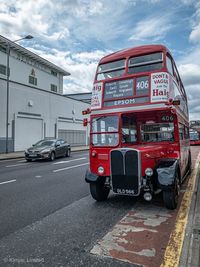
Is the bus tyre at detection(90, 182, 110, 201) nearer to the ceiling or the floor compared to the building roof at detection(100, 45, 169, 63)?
nearer to the floor

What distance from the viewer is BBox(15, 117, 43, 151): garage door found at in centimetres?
2414

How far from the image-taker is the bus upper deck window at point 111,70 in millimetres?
6756

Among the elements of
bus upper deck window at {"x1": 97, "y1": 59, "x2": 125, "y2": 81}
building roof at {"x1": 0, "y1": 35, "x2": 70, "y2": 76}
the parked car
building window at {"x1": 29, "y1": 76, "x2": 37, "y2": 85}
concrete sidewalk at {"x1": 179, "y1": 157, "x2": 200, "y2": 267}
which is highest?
building roof at {"x1": 0, "y1": 35, "x2": 70, "y2": 76}

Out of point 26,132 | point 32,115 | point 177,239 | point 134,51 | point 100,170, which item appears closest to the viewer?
point 177,239

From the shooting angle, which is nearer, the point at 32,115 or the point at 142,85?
the point at 142,85

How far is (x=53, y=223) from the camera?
188 inches

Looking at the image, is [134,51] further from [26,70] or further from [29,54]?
[29,54]

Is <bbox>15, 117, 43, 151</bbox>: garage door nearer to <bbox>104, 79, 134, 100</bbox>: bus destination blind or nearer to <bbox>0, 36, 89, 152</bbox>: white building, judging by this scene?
<bbox>0, 36, 89, 152</bbox>: white building

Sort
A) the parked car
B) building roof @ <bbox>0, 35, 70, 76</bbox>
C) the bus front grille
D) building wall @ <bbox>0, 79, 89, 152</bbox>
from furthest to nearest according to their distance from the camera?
building roof @ <bbox>0, 35, 70, 76</bbox> < building wall @ <bbox>0, 79, 89, 152</bbox> < the parked car < the bus front grille

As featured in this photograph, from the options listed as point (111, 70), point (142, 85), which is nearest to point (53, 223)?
point (142, 85)

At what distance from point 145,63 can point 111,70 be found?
100 centimetres

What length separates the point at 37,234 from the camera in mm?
4211

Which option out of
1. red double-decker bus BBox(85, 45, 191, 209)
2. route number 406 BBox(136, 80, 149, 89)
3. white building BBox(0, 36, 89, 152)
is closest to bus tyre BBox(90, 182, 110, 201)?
red double-decker bus BBox(85, 45, 191, 209)

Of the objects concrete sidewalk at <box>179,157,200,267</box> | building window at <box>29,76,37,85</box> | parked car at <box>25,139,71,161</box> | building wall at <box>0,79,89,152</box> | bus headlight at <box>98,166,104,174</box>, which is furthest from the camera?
building window at <box>29,76,37,85</box>
